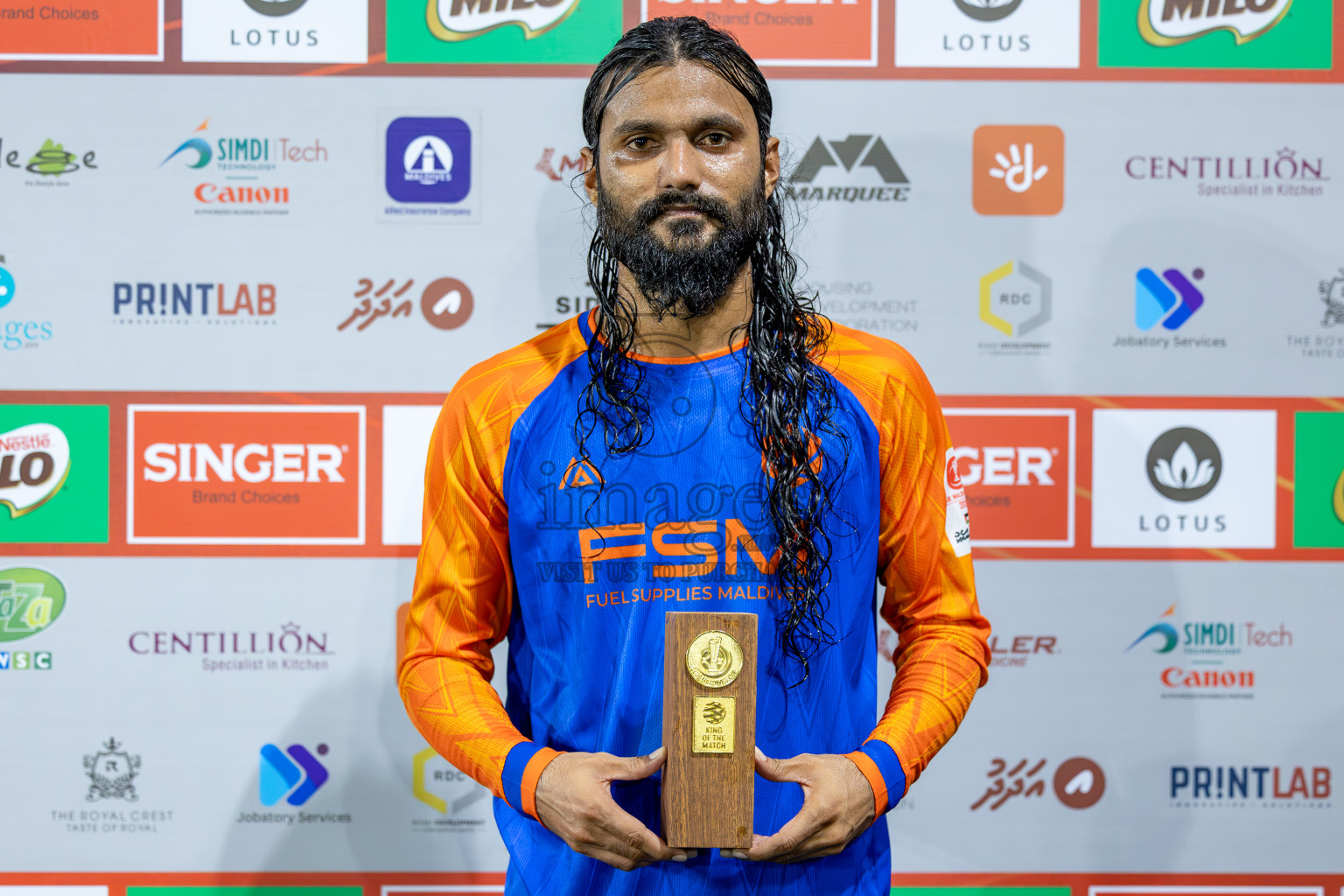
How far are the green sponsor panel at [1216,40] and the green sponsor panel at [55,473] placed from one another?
6.99ft

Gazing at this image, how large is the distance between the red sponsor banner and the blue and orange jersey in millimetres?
877

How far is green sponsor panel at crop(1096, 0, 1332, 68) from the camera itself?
181 centimetres

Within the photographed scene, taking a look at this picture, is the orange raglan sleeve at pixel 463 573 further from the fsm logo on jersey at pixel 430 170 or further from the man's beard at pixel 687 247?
the fsm logo on jersey at pixel 430 170

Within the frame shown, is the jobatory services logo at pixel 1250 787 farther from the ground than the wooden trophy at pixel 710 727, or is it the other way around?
the wooden trophy at pixel 710 727

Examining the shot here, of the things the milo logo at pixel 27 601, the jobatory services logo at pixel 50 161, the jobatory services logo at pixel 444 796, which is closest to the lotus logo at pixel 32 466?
the milo logo at pixel 27 601

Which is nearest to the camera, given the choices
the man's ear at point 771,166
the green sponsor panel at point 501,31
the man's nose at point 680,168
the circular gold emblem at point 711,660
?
the circular gold emblem at point 711,660

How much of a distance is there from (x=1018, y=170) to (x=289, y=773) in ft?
6.17

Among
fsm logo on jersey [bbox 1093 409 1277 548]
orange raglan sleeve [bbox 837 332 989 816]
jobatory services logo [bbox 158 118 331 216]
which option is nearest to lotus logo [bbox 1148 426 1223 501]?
fsm logo on jersey [bbox 1093 409 1277 548]

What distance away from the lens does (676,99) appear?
1063 mm

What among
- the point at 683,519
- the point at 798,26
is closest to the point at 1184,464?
the point at 798,26

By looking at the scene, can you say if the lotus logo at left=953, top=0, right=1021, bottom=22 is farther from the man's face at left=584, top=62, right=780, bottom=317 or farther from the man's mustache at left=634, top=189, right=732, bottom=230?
the man's mustache at left=634, top=189, right=732, bottom=230

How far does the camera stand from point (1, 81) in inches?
71.2

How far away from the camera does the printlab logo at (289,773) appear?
72.1 inches

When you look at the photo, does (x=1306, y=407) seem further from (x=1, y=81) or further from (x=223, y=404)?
(x=1, y=81)
